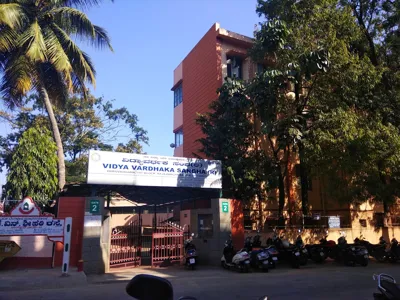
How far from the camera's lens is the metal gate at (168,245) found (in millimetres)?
13305

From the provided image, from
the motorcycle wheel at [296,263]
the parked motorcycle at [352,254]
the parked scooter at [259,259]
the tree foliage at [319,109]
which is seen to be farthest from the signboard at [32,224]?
the parked motorcycle at [352,254]

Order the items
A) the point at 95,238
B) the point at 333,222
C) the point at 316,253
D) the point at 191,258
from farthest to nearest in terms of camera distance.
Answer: the point at 333,222, the point at 316,253, the point at 191,258, the point at 95,238

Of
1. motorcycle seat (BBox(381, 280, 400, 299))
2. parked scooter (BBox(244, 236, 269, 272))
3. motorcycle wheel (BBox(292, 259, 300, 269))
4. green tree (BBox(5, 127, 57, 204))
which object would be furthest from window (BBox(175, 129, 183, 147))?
motorcycle seat (BBox(381, 280, 400, 299))

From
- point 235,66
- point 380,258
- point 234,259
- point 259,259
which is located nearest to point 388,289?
point 259,259

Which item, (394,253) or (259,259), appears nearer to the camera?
(259,259)

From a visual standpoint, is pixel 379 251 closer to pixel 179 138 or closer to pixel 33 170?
pixel 179 138

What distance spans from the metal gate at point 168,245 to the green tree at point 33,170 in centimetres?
644

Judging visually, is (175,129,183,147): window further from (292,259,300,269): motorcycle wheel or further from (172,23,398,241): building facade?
(292,259,300,269): motorcycle wheel

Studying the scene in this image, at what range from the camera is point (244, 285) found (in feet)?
30.9

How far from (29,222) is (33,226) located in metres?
0.18

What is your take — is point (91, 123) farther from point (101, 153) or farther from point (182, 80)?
point (101, 153)

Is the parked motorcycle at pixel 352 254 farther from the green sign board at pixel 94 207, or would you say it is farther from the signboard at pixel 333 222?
the green sign board at pixel 94 207

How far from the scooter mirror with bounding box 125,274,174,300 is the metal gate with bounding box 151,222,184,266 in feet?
37.7

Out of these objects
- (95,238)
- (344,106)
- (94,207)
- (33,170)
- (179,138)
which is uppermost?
(179,138)
